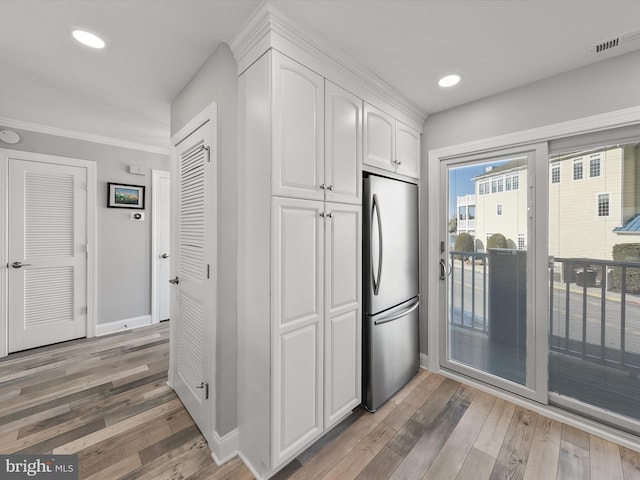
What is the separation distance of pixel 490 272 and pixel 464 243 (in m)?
0.32

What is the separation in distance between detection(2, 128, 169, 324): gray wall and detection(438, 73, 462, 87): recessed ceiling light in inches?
142

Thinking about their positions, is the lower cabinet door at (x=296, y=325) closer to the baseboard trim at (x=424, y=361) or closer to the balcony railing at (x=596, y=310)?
the baseboard trim at (x=424, y=361)

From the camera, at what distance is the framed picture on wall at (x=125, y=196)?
3.43 m

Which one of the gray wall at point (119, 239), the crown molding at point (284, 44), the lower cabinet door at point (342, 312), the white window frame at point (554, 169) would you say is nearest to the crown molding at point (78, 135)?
the gray wall at point (119, 239)

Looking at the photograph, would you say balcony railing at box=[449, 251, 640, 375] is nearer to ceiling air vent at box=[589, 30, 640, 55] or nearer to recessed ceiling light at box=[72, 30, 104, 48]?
ceiling air vent at box=[589, 30, 640, 55]

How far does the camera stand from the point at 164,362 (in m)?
2.76

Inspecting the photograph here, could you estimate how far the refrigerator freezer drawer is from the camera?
77.3 inches

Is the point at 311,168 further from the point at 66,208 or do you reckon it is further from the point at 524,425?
the point at 66,208

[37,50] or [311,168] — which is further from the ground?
[37,50]

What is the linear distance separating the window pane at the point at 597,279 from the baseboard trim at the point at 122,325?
4416 millimetres

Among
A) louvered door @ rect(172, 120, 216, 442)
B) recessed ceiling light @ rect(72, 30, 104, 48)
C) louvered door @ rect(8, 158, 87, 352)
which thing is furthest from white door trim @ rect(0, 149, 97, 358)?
recessed ceiling light @ rect(72, 30, 104, 48)

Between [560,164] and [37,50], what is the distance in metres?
3.60

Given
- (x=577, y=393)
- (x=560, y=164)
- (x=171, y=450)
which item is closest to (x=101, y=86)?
(x=171, y=450)

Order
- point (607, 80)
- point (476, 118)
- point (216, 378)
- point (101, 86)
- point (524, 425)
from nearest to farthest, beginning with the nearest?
point (216, 378) → point (607, 80) → point (524, 425) → point (101, 86) → point (476, 118)
